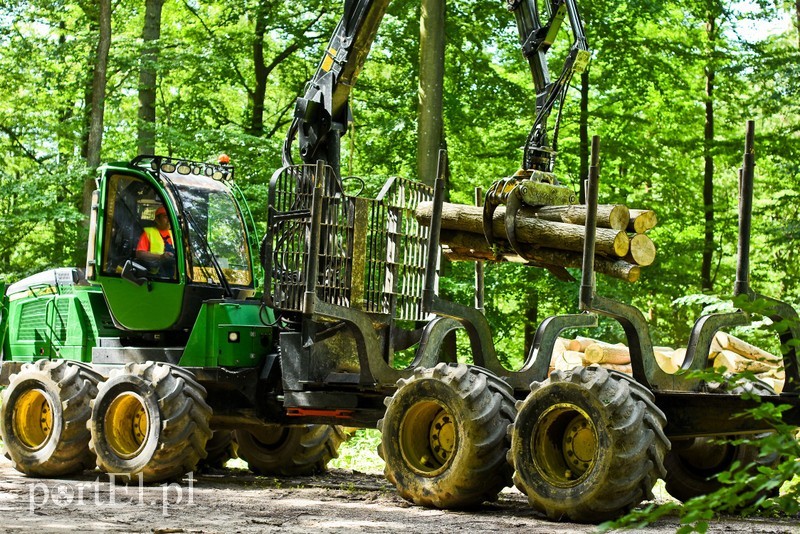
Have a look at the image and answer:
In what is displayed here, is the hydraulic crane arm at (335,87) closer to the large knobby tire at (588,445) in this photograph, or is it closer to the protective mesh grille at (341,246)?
the protective mesh grille at (341,246)

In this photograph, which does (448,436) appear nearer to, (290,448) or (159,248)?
(290,448)

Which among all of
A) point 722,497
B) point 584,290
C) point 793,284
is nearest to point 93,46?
point 793,284

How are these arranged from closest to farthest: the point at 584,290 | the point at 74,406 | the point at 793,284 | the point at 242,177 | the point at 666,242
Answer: the point at 584,290
the point at 74,406
the point at 793,284
the point at 242,177
the point at 666,242

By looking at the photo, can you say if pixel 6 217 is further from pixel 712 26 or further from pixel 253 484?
pixel 712 26

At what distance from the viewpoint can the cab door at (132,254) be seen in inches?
427

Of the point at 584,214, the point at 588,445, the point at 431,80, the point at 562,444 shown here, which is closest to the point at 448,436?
the point at 562,444

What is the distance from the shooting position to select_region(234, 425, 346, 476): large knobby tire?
11.5 meters

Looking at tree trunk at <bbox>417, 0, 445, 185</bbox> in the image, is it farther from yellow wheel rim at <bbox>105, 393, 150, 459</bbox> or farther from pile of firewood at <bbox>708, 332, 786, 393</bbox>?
yellow wheel rim at <bbox>105, 393, 150, 459</bbox>

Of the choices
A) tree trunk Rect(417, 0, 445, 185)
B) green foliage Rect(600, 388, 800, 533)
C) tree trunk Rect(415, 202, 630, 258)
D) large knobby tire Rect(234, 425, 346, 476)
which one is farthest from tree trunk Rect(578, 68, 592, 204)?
green foliage Rect(600, 388, 800, 533)

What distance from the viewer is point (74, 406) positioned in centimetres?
1045

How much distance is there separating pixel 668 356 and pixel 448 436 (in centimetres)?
784

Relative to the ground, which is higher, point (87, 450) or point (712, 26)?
point (712, 26)

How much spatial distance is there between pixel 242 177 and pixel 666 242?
26.9 ft

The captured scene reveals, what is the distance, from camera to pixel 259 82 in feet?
78.3
